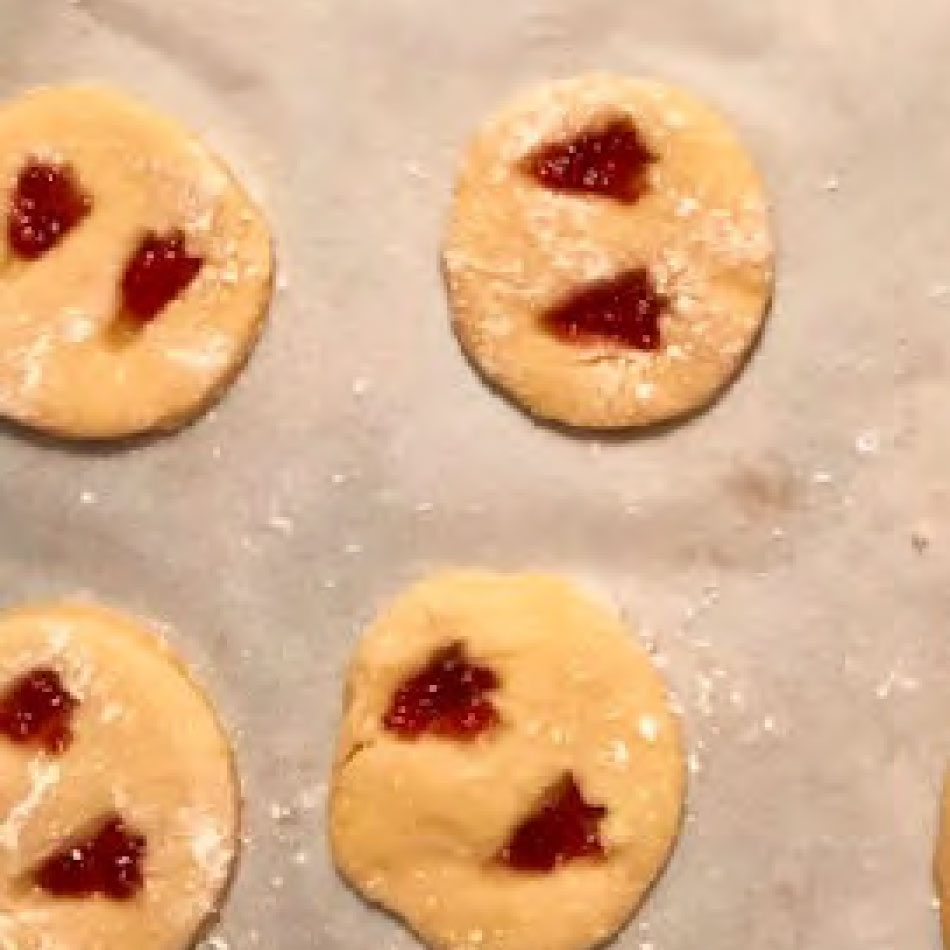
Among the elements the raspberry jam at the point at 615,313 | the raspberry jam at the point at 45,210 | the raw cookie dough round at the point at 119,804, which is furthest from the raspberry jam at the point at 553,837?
the raspberry jam at the point at 45,210

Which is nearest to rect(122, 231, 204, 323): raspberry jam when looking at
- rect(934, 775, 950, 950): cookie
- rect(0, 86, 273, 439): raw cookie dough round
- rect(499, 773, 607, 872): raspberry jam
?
rect(0, 86, 273, 439): raw cookie dough round

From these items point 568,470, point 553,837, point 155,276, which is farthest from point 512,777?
point 155,276

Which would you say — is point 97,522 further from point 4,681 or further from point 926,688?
point 926,688

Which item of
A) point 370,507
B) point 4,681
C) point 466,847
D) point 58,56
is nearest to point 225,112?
point 58,56

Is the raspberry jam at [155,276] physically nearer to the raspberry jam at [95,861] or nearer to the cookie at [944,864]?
the raspberry jam at [95,861]

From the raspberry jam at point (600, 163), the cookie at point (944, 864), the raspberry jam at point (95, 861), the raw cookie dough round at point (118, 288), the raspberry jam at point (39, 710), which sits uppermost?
the raspberry jam at point (600, 163)

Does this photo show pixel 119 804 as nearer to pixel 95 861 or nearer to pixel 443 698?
pixel 95 861
